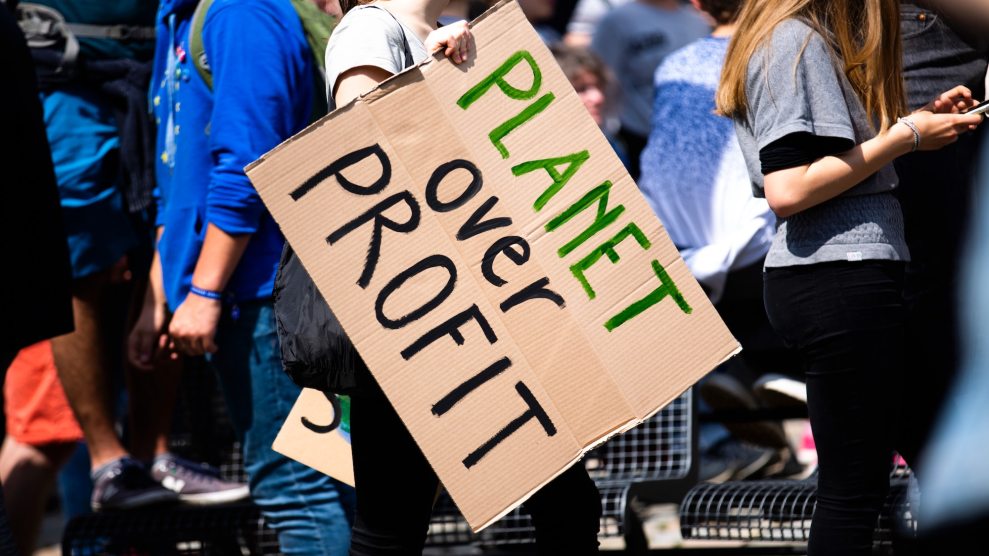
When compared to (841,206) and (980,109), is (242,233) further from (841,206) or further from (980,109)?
(980,109)

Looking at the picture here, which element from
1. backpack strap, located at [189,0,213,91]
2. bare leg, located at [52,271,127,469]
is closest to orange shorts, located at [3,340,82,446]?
bare leg, located at [52,271,127,469]

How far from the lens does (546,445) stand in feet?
8.13

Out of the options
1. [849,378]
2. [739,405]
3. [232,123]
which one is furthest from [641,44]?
[849,378]

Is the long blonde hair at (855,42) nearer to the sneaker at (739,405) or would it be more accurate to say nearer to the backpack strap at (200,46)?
the backpack strap at (200,46)

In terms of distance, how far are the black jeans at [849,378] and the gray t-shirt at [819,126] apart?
4cm

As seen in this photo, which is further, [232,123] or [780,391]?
[780,391]

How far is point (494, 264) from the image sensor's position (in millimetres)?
2471

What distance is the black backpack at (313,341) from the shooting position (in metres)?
2.52

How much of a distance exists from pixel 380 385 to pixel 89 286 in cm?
194

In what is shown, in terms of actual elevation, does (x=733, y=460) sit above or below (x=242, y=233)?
below

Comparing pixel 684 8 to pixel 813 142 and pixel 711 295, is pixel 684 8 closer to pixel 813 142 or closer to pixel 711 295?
pixel 711 295

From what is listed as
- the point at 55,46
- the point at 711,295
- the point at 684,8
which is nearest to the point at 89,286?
the point at 55,46

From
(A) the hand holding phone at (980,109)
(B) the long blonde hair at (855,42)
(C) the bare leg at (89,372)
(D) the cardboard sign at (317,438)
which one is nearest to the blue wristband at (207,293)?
(D) the cardboard sign at (317,438)

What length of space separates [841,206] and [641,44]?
3.66m
